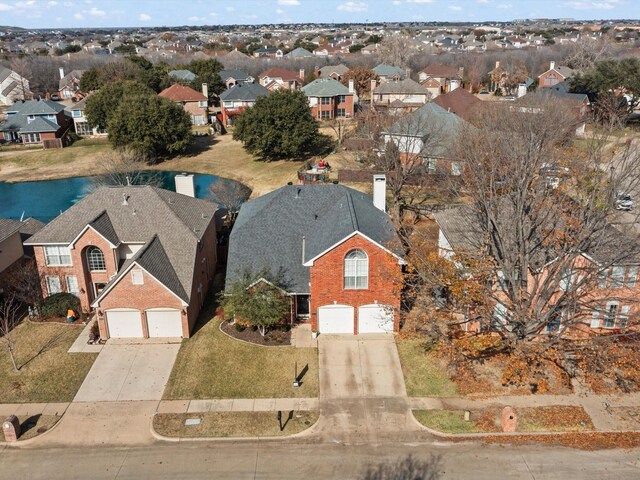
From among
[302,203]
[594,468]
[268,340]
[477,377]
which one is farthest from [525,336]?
[302,203]

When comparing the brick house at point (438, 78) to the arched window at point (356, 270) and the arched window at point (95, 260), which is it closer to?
the arched window at point (356, 270)

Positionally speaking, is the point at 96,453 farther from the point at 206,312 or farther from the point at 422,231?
the point at 422,231

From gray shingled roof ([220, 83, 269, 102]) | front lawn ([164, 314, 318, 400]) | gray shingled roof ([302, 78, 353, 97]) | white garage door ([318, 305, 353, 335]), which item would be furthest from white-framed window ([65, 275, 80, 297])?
gray shingled roof ([302, 78, 353, 97])

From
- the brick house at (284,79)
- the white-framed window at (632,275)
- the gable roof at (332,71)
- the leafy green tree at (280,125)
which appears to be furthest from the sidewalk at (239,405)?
the gable roof at (332,71)

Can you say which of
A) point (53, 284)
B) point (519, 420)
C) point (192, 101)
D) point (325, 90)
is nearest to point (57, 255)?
point (53, 284)

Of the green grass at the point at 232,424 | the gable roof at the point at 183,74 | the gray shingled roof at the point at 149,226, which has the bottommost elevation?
the green grass at the point at 232,424
